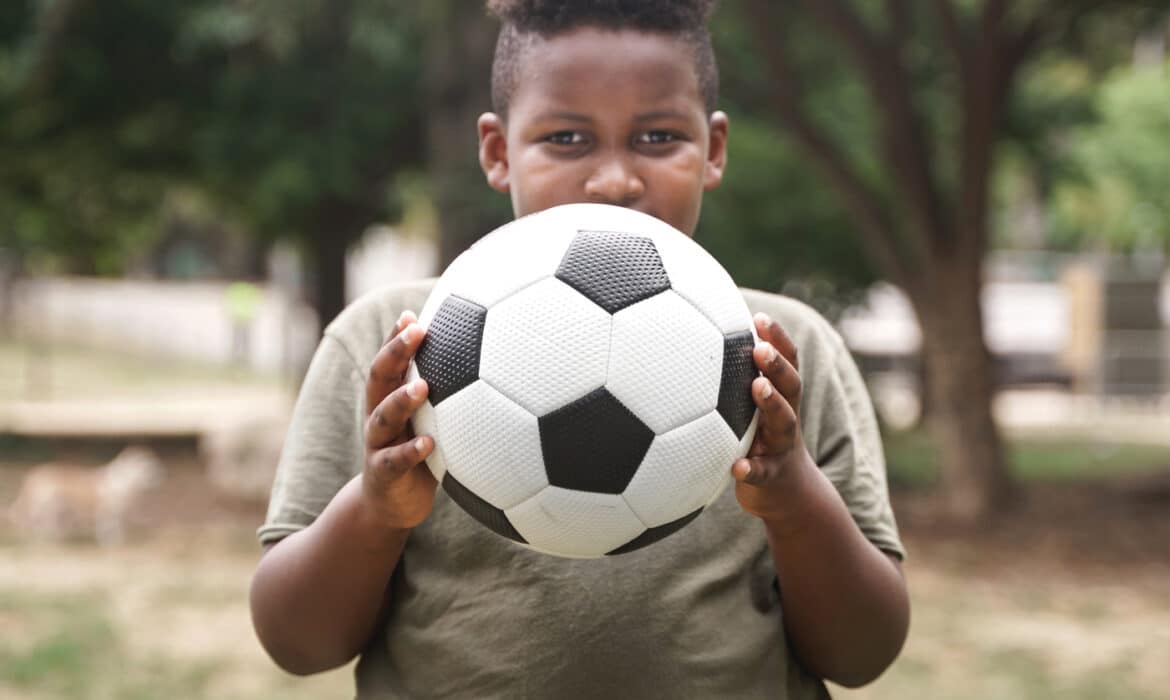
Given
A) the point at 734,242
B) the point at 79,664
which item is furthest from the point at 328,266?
the point at 79,664

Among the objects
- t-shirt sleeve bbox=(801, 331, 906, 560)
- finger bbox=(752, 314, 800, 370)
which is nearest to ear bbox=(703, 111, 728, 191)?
t-shirt sleeve bbox=(801, 331, 906, 560)

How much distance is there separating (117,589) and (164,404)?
491 inches

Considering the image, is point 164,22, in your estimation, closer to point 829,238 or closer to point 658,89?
point 829,238

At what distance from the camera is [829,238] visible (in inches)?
457

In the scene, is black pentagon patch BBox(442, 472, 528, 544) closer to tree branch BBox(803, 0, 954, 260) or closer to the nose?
the nose

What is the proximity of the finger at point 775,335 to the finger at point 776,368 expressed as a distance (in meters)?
0.01

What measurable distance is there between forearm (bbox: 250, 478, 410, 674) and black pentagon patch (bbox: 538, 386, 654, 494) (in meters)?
0.28

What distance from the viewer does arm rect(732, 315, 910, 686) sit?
5.16ft

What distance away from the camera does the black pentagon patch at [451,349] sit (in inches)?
60.6

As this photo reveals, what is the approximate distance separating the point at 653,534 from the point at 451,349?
1.16 feet

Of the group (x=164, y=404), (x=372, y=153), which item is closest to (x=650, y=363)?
(x=372, y=153)

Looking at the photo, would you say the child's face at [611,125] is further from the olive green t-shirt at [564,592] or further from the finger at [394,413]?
→ the finger at [394,413]

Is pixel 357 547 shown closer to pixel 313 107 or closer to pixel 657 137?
pixel 657 137

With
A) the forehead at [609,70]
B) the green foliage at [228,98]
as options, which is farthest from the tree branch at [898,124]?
the forehead at [609,70]
